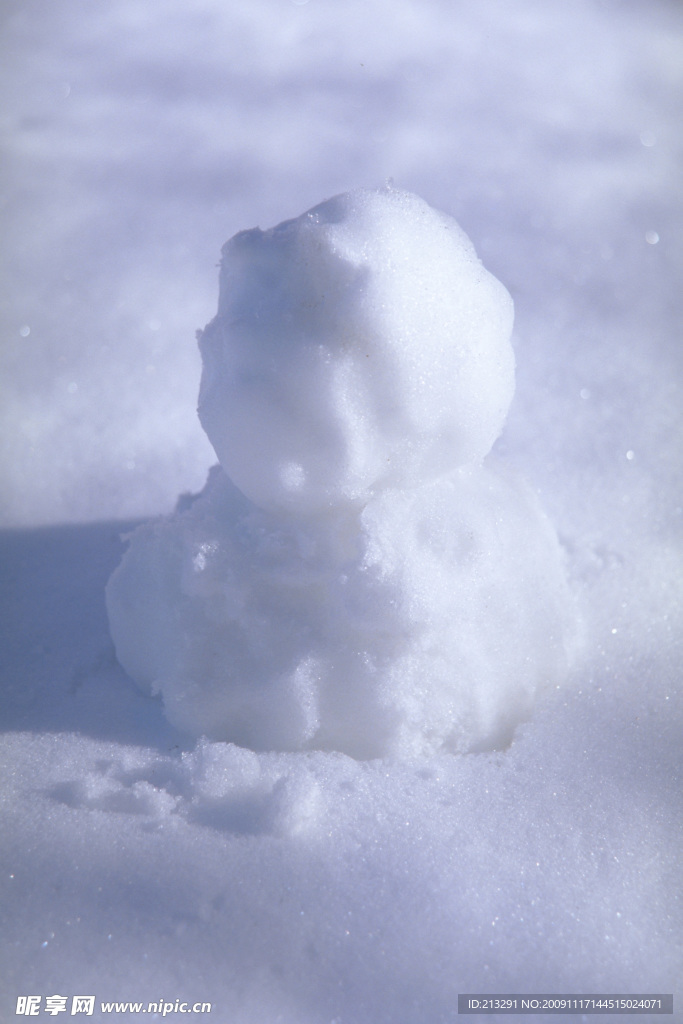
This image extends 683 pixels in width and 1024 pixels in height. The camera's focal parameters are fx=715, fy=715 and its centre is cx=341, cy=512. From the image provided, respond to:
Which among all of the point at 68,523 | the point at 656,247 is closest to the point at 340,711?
the point at 68,523

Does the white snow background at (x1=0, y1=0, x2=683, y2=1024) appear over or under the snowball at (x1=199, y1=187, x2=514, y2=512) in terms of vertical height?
under

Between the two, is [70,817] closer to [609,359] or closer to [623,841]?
[623,841]

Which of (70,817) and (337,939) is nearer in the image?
(337,939)

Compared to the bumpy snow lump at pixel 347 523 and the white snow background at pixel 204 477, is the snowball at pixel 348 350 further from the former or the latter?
the white snow background at pixel 204 477

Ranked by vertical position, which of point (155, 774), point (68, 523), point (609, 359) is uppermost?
point (609, 359)
